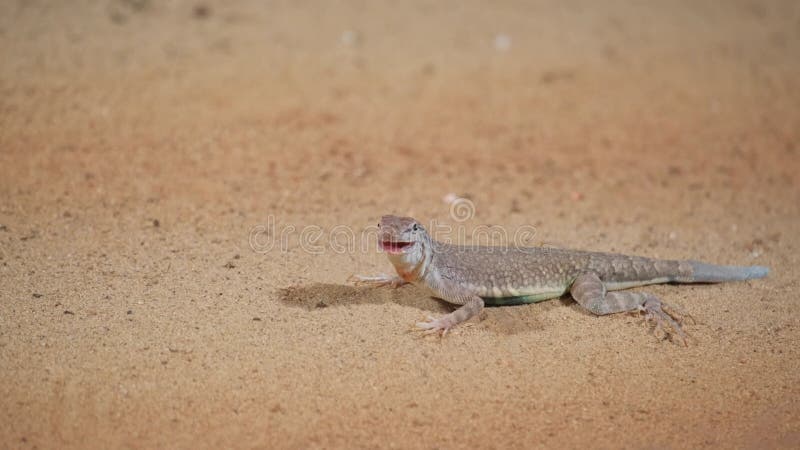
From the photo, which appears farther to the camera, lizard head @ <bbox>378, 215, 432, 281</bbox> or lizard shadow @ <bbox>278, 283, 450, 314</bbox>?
lizard shadow @ <bbox>278, 283, 450, 314</bbox>

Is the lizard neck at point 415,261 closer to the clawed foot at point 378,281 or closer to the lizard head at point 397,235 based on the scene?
the lizard head at point 397,235

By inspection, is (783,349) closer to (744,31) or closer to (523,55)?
(523,55)

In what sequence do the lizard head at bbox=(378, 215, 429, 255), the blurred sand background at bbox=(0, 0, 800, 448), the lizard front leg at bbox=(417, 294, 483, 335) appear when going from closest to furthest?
the blurred sand background at bbox=(0, 0, 800, 448) → the lizard head at bbox=(378, 215, 429, 255) → the lizard front leg at bbox=(417, 294, 483, 335)

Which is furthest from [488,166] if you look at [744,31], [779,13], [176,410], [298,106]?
[779,13]

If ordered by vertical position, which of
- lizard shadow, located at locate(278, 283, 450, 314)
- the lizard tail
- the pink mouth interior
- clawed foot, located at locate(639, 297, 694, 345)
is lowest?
clawed foot, located at locate(639, 297, 694, 345)

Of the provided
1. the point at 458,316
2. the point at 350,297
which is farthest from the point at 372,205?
the point at 458,316

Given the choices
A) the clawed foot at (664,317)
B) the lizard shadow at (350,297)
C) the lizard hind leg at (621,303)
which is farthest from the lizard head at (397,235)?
the clawed foot at (664,317)

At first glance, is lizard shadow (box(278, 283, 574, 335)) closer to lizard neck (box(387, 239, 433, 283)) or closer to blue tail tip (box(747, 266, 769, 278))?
lizard neck (box(387, 239, 433, 283))

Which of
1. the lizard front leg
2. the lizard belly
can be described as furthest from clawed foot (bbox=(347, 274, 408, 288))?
the lizard belly
